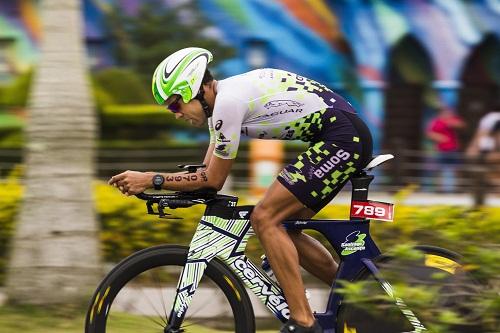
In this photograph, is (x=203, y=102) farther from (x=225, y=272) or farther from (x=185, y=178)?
(x=225, y=272)

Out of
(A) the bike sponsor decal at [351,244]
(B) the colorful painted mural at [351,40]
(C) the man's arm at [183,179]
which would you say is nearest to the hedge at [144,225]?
(A) the bike sponsor decal at [351,244]

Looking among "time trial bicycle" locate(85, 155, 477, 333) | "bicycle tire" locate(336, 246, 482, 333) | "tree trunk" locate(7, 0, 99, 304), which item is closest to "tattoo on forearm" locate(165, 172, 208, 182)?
"time trial bicycle" locate(85, 155, 477, 333)

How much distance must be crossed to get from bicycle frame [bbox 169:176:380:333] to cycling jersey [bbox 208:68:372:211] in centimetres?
17

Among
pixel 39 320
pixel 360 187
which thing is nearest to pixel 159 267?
pixel 360 187

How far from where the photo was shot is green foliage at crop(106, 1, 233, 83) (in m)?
23.1

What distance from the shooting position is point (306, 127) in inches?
203

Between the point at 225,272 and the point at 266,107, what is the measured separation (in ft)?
2.71

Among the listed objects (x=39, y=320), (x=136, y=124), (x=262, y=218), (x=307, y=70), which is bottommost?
(x=39, y=320)

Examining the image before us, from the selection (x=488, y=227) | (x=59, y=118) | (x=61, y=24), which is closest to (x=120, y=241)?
(x=59, y=118)

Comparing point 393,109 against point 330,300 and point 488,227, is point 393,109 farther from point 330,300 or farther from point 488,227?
point 330,300

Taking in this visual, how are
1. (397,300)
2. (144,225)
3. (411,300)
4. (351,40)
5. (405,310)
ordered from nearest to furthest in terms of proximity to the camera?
(411,300)
(397,300)
(405,310)
(144,225)
(351,40)

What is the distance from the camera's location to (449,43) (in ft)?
78.4

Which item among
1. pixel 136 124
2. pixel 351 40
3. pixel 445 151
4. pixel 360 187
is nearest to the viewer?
pixel 360 187

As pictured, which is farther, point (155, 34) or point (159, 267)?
point (155, 34)
